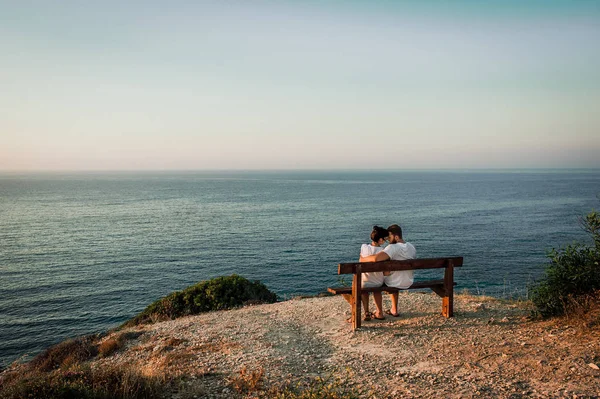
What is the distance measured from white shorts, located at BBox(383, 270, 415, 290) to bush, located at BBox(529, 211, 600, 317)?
2973 mm

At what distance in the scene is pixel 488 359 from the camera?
7.51 meters

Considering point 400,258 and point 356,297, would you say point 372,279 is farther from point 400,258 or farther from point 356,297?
point 400,258

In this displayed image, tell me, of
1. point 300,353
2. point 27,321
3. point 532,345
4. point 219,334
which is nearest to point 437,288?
point 532,345

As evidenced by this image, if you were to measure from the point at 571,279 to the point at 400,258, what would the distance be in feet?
12.0

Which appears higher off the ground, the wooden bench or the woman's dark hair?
the woman's dark hair

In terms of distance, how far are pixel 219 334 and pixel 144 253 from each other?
36515 mm

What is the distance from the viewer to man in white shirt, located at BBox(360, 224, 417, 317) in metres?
→ 9.53

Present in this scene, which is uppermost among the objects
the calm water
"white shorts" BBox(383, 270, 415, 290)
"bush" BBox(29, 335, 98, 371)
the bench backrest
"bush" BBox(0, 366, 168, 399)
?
the bench backrest

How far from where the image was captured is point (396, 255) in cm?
957

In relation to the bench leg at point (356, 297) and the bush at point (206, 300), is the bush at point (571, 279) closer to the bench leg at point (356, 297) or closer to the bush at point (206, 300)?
the bench leg at point (356, 297)

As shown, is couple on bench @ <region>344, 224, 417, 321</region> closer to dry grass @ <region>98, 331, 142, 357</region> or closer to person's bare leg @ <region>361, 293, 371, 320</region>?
person's bare leg @ <region>361, 293, 371, 320</region>

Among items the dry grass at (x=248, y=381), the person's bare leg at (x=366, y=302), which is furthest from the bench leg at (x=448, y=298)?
the dry grass at (x=248, y=381)

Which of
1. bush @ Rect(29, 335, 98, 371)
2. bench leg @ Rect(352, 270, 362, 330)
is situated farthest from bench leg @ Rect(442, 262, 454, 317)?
bush @ Rect(29, 335, 98, 371)

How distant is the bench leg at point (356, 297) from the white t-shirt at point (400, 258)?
85 centimetres
